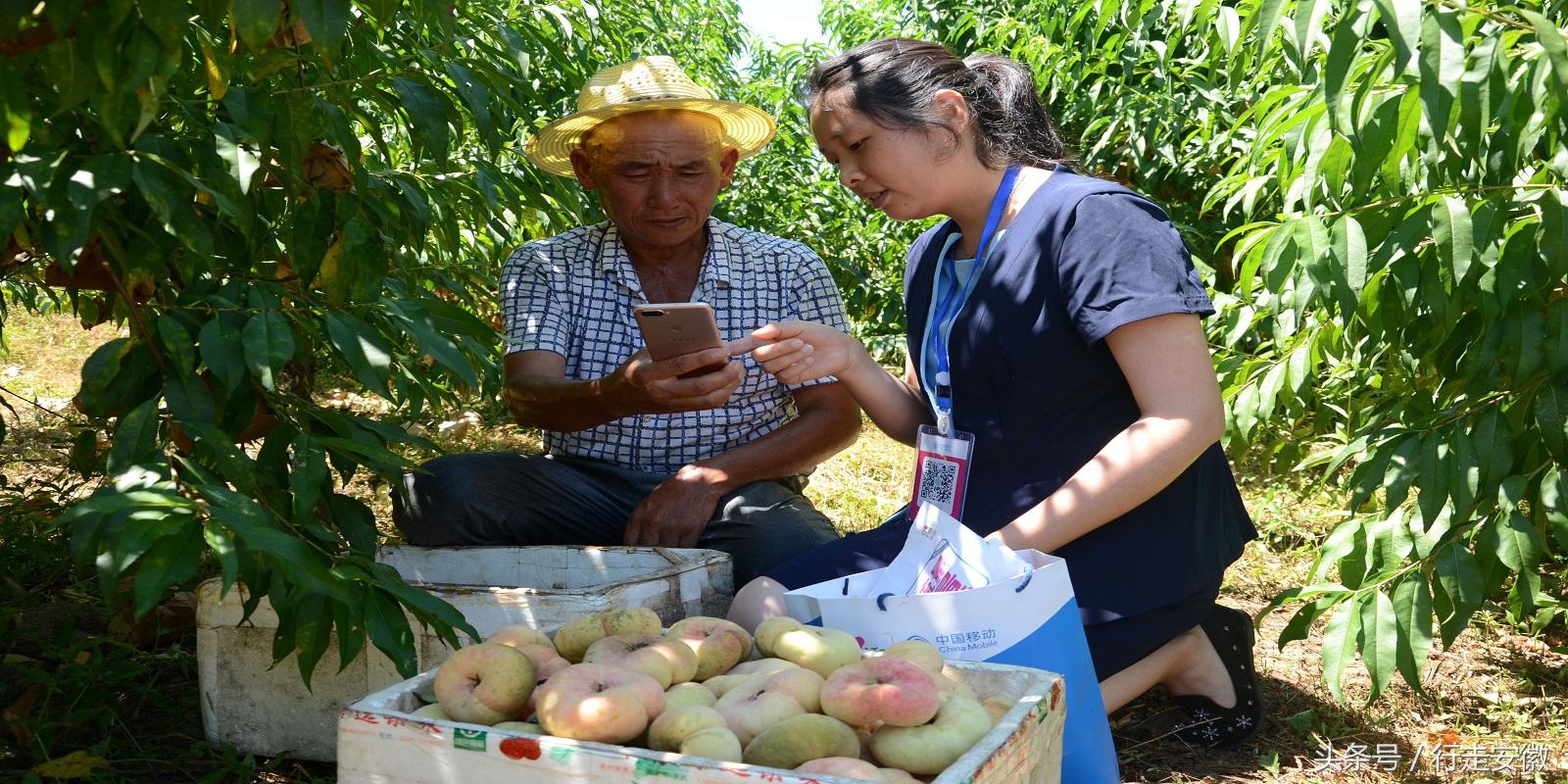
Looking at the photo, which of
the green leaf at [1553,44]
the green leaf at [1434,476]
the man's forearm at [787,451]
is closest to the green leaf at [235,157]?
the man's forearm at [787,451]

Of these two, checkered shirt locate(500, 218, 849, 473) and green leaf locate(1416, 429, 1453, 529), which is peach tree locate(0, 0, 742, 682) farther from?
green leaf locate(1416, 429, 1453, 529)

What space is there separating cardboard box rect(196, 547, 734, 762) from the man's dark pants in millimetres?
233

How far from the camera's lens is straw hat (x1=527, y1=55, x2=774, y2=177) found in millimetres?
2834

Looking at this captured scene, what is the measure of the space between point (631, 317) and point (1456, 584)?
1690 mm

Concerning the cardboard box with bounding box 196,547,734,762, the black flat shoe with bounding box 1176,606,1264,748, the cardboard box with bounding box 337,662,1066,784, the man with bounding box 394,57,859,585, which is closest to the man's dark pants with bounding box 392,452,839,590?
the man with bounding box 394,57,859,585

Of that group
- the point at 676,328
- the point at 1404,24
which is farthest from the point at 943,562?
the point at 1404,24

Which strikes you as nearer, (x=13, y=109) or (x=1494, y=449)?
(x=13, y=109)

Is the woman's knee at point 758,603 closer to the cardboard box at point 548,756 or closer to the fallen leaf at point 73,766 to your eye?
the cardboard box at point 548,756

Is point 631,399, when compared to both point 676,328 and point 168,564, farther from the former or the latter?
point 168,564

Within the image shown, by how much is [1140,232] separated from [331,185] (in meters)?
1.27

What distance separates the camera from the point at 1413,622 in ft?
7.09

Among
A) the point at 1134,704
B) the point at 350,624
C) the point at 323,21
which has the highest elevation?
the point at 323,21

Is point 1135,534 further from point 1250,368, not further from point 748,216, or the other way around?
point 748,216

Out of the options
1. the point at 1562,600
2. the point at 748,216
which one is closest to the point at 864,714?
the point at 1562,600
